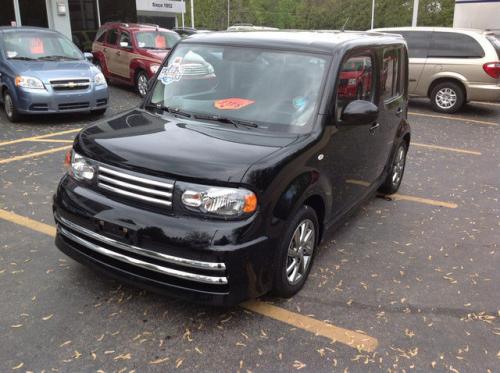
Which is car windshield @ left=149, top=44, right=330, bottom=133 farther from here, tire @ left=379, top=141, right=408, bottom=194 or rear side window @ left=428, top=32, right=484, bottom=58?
rear side window @ left=428, top=32, right=484, bottom=58

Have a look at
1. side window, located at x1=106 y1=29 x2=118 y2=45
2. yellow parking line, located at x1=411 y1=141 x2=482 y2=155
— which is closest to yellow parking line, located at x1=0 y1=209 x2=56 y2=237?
yellow parking line, located at x1=411 y1=141 x2=482 y2=155

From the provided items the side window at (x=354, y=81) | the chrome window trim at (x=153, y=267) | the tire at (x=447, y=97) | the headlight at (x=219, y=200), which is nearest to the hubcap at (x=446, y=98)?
the tire at (x=447, y=97)

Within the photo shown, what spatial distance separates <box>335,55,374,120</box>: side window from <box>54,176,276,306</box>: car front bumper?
147 centimetres

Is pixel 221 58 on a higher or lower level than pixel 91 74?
higher

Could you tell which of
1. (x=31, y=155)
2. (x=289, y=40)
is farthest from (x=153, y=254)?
(x=31, y=155)

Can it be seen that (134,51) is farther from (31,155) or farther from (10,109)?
(31,155)

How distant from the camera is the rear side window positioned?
11.4m

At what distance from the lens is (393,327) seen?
3361 millimetres

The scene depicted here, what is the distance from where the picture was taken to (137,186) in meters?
3.13

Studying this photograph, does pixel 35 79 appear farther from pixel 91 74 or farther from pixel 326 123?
pixel 326 123

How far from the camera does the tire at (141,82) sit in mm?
12531

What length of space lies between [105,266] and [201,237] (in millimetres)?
785

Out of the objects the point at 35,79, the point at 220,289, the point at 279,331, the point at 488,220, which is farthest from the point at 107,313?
the point at 35,79

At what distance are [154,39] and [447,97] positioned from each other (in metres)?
7.54
